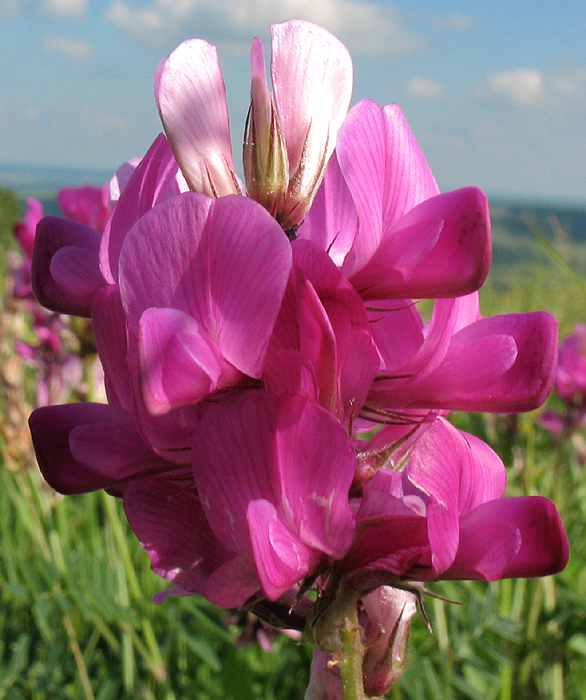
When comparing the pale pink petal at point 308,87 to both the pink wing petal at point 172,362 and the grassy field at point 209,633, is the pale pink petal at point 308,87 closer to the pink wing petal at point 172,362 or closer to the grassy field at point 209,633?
the pink wing petal at point 172,362

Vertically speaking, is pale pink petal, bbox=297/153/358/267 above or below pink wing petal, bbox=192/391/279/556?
above

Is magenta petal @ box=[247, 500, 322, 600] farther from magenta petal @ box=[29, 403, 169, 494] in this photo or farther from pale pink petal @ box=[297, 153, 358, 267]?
pale pink petal @ box=[297, 153, 358, 267]

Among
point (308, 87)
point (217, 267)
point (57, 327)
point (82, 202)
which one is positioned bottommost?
point (57, 327)

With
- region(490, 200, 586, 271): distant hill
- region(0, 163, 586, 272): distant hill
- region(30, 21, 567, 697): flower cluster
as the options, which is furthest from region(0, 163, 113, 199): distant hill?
region(30, 21, 567, 697): flower cluster

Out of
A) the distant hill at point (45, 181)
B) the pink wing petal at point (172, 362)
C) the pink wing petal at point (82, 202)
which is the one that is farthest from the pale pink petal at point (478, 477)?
the distant hill at point (45, 181)

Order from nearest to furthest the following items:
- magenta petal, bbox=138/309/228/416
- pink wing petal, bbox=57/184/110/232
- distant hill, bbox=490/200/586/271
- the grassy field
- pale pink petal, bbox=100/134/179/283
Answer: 1. magenta petal, bbox=138/309/228/416
2. pale pink petal, bbox=100/134/179/283
3. the grassy field
4. distant hill, bbox=490/200/586/271
5. pink wing petal, bbox=57/184/110/232

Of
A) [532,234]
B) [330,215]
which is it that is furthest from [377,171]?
[532,234]

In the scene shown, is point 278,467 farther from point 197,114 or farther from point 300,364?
point 197,114
